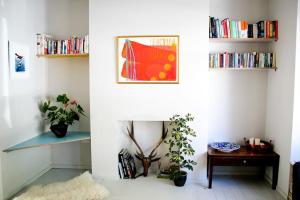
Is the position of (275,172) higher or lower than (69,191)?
higher

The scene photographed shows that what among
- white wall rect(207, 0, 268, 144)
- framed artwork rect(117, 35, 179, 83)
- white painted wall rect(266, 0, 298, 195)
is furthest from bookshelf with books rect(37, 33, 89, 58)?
white painted wall rect(266, 0, 298, 195)

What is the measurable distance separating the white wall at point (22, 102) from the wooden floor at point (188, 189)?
1.02 feet

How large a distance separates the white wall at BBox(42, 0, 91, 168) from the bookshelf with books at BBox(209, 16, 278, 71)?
190 cm

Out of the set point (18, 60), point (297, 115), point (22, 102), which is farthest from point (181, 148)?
point (18, 60)

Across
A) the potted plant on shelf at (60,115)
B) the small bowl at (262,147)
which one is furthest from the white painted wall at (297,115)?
the potted plant on shelf at (60,115)

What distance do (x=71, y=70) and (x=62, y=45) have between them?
0.43 meters

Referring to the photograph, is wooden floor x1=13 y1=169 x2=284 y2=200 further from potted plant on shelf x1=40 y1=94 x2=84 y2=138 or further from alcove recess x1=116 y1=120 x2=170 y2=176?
potted plant on shelf x1=40 y1=94 x2=84 y2=138

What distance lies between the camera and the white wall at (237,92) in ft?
11.0

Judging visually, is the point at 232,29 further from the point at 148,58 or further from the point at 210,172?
the point at 210,172

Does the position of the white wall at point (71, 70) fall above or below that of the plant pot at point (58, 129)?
above

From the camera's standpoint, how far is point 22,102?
3.04 metres

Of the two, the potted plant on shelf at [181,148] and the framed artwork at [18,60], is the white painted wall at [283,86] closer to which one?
the potted plant on shelf at [181,148]

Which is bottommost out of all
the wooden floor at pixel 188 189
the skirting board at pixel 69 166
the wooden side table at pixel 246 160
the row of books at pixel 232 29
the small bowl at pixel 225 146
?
the wooden floor at pixel 188 189

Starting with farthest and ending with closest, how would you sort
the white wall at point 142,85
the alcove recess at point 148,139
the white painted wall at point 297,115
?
the alcove recess at point 148,139 → the white wall at point 142,85 → the white painted wall at point 297,115
